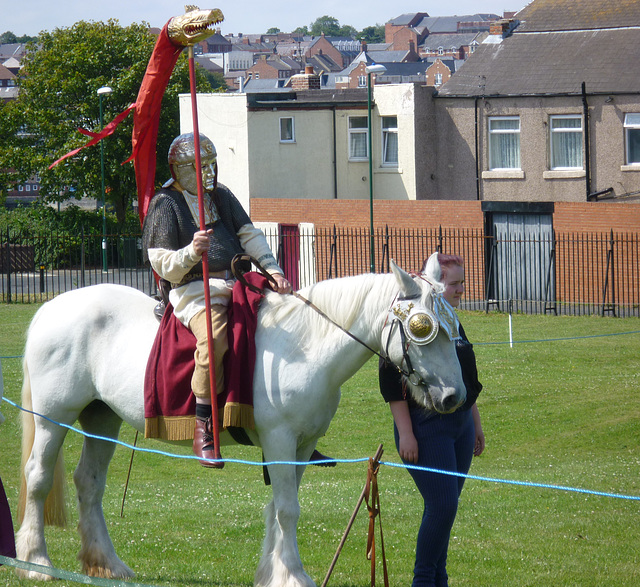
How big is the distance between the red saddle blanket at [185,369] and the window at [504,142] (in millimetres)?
26807

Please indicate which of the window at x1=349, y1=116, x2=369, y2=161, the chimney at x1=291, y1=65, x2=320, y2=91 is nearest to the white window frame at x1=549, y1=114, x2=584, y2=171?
the window at x1=349, y1=116, x2=369, y2=161

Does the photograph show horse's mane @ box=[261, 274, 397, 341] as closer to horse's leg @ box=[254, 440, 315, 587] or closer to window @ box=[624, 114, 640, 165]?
horse's leg @ box=[254, 440, 315, 587]

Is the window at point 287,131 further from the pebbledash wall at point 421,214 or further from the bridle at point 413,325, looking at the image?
the bridle at point 413,325

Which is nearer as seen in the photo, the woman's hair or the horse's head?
the horse's head

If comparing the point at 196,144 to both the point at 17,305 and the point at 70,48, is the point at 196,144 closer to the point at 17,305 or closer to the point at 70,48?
the point at 17,305

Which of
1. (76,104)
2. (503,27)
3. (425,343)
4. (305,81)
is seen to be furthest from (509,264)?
(76,104)

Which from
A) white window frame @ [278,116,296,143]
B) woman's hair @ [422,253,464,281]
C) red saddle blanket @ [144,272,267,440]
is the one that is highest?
white window frame @ [278,116,296,143]

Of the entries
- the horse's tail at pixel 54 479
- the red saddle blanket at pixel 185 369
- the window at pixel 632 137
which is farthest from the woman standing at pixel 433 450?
the window at pixel 632 137

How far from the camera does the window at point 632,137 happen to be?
29.0m

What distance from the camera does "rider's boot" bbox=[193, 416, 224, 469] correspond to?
5586 mm

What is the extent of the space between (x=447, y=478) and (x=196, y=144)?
8.05 feet

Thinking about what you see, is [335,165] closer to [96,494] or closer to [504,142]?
[504,142]

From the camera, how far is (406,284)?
16.8 ft

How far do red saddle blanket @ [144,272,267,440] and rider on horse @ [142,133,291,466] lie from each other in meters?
0.07
